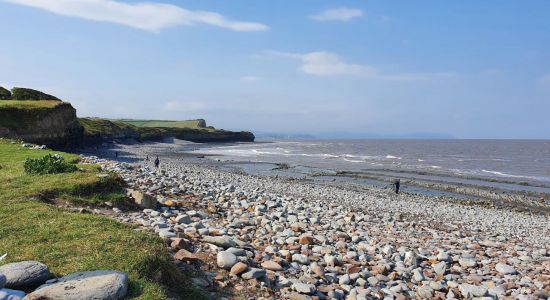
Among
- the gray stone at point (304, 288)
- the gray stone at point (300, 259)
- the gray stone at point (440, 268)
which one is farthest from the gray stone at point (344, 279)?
the gray stone at point (440, 268)

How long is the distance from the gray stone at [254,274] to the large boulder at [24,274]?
139 inches

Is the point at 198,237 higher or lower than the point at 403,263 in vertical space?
higher

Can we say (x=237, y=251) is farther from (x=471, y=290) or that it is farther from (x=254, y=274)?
(x=471, y=290)

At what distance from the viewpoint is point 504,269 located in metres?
11.7

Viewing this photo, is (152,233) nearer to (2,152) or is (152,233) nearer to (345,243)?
(345,243)

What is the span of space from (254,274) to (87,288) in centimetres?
333

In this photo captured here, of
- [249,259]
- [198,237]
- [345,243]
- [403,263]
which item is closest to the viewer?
[249,259]

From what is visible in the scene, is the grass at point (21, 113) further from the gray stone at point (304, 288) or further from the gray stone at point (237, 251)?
the gray stone at point (304, 288)

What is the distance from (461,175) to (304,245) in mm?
51962

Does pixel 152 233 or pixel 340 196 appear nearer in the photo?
pixel 152 233

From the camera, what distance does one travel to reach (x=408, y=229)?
17.9 m

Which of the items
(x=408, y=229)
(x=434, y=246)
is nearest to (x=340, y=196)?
(x=408, y=229)

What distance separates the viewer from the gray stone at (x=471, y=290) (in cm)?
963

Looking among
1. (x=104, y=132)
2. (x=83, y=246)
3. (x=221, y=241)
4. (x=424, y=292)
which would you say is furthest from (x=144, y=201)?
(x=104, y=132)
